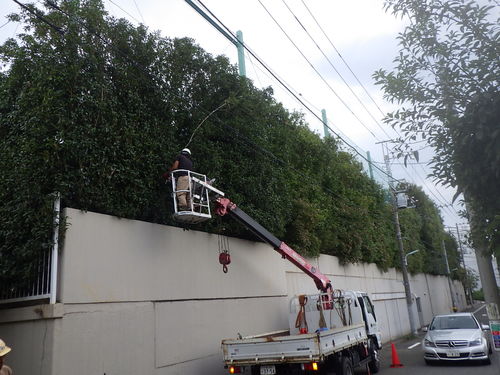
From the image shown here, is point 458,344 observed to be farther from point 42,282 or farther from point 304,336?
point 42,282

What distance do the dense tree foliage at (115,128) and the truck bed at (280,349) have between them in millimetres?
3737

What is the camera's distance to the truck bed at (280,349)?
923 cm

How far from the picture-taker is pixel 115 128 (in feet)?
33.3

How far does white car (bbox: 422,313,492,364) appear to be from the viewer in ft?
44.9

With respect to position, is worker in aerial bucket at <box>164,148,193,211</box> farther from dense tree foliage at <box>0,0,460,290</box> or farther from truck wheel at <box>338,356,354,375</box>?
truck wheel at <box>338,356,354,375</box>

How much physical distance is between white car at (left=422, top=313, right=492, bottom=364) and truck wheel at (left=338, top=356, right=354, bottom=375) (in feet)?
15.3

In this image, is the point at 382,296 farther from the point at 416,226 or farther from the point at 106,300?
the point at 106,300

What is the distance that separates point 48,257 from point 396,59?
283 inches

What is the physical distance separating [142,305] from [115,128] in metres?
4.09

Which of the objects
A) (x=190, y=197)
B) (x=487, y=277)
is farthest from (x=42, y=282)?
(x=487, y=277)

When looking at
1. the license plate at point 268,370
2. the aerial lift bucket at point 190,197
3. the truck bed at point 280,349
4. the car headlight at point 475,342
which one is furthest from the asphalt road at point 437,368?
the aerial lift bucket at point 190,197

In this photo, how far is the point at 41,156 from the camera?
29.1ft

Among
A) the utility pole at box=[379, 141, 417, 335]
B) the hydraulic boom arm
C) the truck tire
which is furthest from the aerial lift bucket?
the utility pole at box=[379, 141, 417, 335]

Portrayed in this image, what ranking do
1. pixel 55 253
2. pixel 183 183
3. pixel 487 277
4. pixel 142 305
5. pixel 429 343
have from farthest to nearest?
pixel 429 343, pixel 183 183, pixel 142 305, pixel 55 253, pixel 487 277
